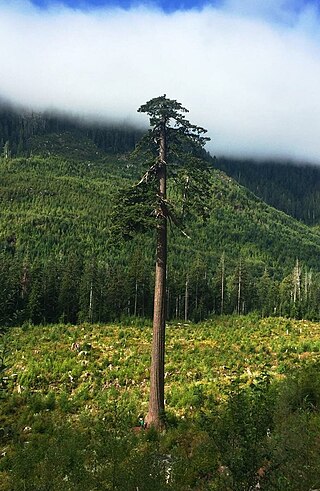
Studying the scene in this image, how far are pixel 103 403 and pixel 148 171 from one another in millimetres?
8569

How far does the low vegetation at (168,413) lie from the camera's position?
20.7ft

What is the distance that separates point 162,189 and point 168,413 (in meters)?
6.92

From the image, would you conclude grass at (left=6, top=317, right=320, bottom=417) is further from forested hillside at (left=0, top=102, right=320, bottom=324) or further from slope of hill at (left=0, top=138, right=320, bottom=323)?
slope of hill at (left=0, top=138, right=320, bottom=323)

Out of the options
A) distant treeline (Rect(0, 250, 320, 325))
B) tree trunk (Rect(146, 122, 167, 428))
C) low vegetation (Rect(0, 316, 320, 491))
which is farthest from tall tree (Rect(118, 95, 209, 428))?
distant treeline (Rect(0, 250, 320, 325))

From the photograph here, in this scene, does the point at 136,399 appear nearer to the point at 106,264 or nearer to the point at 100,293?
the point at 100,293

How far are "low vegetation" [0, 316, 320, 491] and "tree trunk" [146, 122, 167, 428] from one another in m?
0.68

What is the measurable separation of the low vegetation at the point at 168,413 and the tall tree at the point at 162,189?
2.01m

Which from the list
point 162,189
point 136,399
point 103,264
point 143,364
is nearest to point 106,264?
point 103,264

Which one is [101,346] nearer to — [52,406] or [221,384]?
[52,406]

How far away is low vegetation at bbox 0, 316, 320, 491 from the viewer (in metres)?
6.32

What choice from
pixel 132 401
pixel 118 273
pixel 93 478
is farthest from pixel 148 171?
pixel 118 273

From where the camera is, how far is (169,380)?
1784cm

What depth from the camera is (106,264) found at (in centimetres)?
9712

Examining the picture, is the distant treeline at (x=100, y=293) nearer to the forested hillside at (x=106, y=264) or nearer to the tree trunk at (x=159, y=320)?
Result: the forested hillside at (x=106, y=264)
